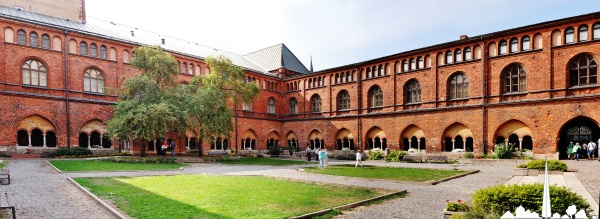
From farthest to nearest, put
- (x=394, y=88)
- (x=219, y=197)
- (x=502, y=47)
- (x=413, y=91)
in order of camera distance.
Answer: (x=394, y=88) < (x=413, y=91) < (x=502, y=47) < (x=219, y=197)

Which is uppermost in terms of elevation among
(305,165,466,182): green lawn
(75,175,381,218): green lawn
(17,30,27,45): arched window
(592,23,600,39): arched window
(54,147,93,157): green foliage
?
(17,30,27,45): arched window

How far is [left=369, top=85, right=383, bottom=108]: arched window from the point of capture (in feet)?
114

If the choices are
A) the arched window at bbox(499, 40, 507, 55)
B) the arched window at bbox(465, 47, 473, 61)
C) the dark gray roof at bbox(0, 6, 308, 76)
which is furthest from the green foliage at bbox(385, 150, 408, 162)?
the dark gray roof at bbox(0, 6, 308, 76)

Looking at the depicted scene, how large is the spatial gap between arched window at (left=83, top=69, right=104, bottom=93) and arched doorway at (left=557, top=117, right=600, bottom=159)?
35900mm

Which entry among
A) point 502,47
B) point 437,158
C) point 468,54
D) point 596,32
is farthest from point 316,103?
point 596,32

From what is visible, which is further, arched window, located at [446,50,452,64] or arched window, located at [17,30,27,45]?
arched window, located at [446,50,452,64]

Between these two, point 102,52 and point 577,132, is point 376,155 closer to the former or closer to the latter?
point 577,132

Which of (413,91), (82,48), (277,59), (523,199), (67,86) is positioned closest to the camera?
(523,199)

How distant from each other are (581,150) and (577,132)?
1370 mm

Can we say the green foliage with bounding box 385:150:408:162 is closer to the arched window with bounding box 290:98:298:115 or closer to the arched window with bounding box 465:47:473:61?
the arched window with bounding box 465:47:473:61

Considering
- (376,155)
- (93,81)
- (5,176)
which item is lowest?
(376,155)

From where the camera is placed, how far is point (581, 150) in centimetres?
2378

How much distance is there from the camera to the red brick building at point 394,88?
23.8 meters

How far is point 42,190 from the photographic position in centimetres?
1121
